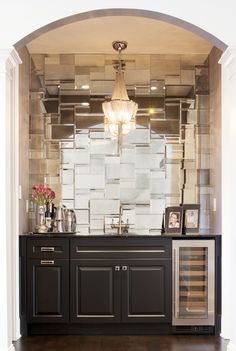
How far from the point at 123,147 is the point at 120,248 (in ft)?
3.97

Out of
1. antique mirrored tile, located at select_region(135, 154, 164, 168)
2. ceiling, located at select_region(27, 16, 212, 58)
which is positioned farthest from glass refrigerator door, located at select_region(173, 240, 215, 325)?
ceiling, located at select_region(27, 16, 212, 58)

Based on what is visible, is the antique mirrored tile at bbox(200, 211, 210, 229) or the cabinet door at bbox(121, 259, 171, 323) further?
the antique mirrored tile at bbox(200, 211, 210, 229)

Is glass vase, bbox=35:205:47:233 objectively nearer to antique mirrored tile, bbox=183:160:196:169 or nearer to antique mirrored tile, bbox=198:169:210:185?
antique mirrored tile, bbox=183:160:196:169

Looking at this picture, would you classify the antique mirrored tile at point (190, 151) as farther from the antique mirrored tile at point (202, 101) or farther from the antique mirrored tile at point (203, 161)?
the antique mirrored tile at point (202, 101)

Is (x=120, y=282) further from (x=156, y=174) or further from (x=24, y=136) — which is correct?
(x=24, y=136)

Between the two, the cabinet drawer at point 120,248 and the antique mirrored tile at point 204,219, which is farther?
the antique mirrored tile at point 204,219

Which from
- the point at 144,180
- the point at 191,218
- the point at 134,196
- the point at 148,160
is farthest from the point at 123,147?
the point at 191,218

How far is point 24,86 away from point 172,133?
1640mm

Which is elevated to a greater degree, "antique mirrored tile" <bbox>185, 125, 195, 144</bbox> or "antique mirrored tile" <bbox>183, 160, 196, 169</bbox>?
"antique mirrored tile" <bbox>185, 125, 195, 144</bbox>

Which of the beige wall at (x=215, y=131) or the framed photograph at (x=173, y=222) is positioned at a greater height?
the beige wall at (x=215, y=131)

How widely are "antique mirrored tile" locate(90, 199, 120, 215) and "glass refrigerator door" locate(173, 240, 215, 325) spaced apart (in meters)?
0.91

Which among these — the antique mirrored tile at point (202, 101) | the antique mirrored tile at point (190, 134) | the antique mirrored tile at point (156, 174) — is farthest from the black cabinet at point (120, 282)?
the antique mirrored tile at point (202, 101)

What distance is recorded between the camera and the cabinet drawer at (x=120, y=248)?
473cm

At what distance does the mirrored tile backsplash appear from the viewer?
5383 millimetres
